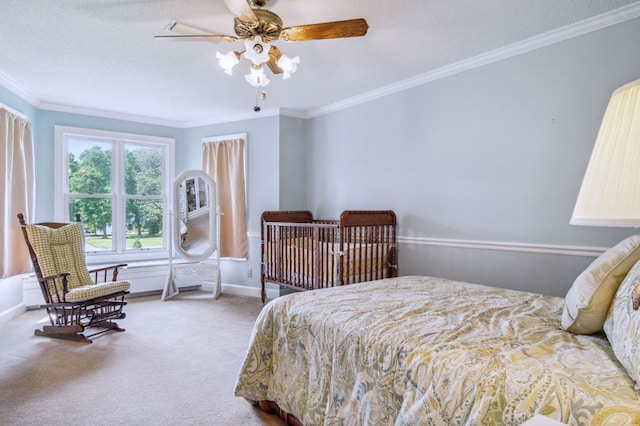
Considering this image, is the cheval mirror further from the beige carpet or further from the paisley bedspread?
the paisley bedspread

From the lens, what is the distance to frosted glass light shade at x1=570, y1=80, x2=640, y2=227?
0.64m

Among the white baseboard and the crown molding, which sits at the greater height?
the crown molding

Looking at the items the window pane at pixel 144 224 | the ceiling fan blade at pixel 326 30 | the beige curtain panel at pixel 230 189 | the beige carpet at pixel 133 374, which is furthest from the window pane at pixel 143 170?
the ceiling fan blade at pixel 326 30

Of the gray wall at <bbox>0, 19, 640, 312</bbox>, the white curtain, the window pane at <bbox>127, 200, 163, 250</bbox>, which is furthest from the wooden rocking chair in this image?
the window pane at <bbox>127, 200, 163, 250</bbox>

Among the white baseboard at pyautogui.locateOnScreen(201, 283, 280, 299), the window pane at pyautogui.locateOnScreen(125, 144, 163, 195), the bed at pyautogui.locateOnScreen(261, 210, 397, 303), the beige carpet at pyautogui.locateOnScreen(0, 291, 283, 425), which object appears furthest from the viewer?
the window pane at pyautogui.locateOnScreen(125, 144, 163, 195)

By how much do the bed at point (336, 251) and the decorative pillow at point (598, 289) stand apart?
194 centimetres

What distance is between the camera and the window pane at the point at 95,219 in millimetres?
4496

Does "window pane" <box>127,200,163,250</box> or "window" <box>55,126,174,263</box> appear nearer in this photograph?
"window" <box>55,126,174,263</box>

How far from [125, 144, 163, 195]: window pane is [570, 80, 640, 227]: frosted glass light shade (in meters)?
5.24

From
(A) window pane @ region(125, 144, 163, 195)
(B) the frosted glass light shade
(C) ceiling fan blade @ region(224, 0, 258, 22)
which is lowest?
(B) the frosted glass light shade

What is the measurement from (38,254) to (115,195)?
183 cm

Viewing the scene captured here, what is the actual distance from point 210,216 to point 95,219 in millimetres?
1511

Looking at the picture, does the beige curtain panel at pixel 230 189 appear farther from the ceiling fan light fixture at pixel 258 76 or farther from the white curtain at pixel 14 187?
the ceiling fan light fixture at pixel 258 76

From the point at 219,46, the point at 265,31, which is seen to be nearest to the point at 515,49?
the point at 265,31
